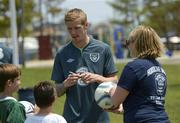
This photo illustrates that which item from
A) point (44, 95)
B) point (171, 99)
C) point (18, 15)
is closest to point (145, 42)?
point (44, 95)

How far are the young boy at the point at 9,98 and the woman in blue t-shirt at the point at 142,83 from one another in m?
0.88

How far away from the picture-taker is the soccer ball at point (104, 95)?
5.18 meters

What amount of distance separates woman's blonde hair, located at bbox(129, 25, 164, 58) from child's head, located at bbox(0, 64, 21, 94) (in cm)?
115

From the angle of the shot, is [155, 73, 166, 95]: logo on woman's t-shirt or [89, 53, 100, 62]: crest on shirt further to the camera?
[89, 53, 100, 62]: crest on shirt

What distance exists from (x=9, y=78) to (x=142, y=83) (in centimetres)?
126

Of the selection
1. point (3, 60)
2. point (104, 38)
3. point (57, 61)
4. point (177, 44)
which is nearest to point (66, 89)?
point (57, 61)

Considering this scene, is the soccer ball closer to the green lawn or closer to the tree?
the green lawn

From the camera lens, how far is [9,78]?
16.9 feet

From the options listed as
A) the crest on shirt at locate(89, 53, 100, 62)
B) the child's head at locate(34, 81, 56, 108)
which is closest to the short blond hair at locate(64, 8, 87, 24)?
the crest on shirt at locate(89, 53, 100, 62)

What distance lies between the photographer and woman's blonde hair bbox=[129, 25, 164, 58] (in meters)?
4.81

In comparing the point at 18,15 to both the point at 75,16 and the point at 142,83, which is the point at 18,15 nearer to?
the point at 75,16

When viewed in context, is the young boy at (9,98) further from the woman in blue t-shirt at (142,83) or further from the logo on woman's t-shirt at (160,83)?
the logo on woman's t-shirt at (160,83)

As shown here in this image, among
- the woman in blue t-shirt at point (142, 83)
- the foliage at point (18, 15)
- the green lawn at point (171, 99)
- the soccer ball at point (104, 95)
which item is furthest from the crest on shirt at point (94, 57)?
the foliage at point (18, 15)

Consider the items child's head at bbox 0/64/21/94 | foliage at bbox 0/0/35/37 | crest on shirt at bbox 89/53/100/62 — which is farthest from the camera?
foliage at bbox 0/0/35/37
